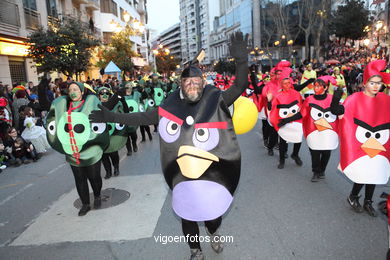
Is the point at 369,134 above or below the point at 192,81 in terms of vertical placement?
below

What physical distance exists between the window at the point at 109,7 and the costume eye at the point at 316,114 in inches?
1309

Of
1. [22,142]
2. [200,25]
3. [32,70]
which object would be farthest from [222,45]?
[22,142]

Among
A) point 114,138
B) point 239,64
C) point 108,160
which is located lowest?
point 108,160

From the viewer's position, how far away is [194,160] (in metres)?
2.73

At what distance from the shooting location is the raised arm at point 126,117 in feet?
10.0

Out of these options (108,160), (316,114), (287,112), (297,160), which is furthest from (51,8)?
(316,114)

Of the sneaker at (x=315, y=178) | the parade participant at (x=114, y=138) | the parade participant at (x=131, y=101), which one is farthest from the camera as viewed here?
the parade participant at (x=131, y=101)

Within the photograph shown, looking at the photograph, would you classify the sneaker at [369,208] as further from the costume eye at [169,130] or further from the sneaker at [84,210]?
the sneaker at [84,210]

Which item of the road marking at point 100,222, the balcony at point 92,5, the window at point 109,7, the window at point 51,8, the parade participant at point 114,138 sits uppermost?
the window at point 109,7

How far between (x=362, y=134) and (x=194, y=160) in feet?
7.97

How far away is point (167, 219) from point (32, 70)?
17076 millimetres

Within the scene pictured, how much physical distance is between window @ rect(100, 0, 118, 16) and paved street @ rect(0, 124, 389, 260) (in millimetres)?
31747

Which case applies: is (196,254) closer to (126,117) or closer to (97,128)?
(126,117)

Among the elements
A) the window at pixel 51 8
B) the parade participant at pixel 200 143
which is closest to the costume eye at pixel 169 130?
the parade participant at pixel 200 143
